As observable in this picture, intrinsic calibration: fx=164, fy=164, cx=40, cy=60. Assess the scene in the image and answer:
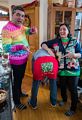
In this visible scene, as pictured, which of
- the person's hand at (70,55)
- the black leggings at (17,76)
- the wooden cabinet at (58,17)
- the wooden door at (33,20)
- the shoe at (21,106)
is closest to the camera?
the person's hand at (70,55)

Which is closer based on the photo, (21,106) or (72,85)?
(72,85)

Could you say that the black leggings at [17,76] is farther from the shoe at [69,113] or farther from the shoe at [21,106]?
the shoe at [69,113]

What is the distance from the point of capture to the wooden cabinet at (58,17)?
264cm

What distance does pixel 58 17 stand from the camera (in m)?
2.71

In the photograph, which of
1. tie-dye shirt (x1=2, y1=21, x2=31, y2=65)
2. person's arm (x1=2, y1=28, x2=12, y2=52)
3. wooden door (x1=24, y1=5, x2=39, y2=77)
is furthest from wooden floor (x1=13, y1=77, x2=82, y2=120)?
wooden door (x1=24, y1=5, x2=39, y2=77)

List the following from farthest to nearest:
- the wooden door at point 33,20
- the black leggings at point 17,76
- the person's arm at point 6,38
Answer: the wooden door at point 33,20 → the black leggings at point 17,76 → the person's arm at point 6,38

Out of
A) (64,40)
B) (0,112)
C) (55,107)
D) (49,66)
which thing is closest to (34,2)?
(64,40)

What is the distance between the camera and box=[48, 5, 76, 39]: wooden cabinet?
264 centimetres

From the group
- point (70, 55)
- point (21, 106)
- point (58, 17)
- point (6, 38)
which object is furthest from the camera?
point (58, 17)

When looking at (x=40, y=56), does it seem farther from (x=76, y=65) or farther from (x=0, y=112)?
(x=0, y=112)

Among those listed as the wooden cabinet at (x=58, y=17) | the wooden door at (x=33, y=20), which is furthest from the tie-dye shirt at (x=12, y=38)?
the wooden door at (x=33, y=20)

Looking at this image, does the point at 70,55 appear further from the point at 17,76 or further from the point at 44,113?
the point at 44,113

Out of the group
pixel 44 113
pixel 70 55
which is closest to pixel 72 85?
pixel 70 55

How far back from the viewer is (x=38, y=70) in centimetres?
204
